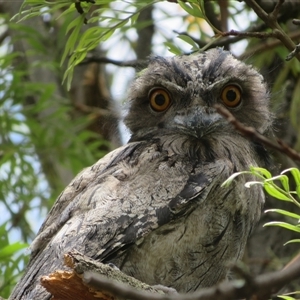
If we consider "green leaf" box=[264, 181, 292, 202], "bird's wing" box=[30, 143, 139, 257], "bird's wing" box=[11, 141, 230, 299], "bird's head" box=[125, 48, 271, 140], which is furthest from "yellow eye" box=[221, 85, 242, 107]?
"green leaf" box=[264, 181, 292, 202]

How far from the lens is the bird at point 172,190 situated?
2.53 metres

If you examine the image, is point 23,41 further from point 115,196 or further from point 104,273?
point 104,273

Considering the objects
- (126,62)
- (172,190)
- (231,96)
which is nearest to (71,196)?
(172,190)

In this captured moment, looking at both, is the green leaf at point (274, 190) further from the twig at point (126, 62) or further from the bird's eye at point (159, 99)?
the twig at point (126, 62)

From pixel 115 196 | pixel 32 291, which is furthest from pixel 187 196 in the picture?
pixel 32 291

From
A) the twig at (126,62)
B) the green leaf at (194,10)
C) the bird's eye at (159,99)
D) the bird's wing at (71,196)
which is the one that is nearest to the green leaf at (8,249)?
the bird's wing at (71,196)

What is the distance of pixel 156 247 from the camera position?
8.29ft

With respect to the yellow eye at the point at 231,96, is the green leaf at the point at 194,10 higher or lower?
higher

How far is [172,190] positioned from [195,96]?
1.66 feet

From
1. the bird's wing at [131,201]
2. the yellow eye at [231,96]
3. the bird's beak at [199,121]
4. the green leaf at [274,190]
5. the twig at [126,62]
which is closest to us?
the green leaf at [274,190]

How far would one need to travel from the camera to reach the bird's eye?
10.0ft

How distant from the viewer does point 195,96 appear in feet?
9.57

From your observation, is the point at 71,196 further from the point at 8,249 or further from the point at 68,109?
the point at 68,109

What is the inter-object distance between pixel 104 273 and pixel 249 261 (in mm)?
2555
